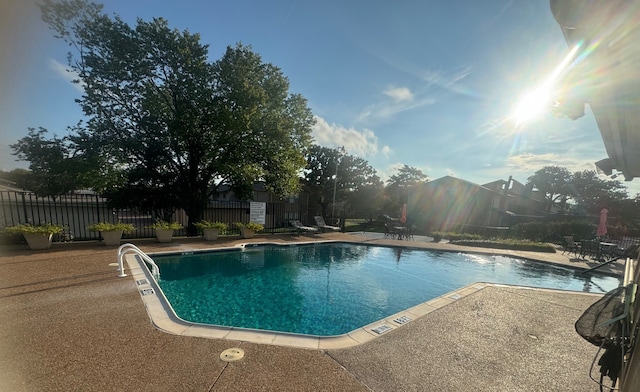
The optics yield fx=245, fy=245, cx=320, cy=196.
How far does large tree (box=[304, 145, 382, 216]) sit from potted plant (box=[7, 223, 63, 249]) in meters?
19.7

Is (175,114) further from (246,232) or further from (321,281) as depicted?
(321,281)

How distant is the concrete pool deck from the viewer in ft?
8.23

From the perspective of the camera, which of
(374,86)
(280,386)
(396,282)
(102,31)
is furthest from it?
(102,31)

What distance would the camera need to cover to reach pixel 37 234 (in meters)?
7.58

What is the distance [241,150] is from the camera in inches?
503

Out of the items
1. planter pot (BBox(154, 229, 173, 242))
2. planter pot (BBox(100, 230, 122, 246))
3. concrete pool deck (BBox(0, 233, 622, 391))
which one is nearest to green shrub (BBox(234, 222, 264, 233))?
planter pot (BBox(154, 229, 173, 242))

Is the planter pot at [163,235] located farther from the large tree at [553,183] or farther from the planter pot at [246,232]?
the large tree at [553,183]

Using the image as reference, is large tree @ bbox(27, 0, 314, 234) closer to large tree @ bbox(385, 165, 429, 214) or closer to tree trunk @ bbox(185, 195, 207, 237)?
tree trunk @ bbox(185, 195, 207, 237)

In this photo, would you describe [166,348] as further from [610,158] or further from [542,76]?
[610,158]

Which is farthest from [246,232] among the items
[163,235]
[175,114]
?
[175,114]

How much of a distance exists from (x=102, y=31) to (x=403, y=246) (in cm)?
1754

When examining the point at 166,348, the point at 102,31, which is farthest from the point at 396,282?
the point at 102,31

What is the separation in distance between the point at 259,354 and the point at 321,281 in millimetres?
4837

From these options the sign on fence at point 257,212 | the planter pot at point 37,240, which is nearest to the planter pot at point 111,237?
the planter pot at point 37,240
